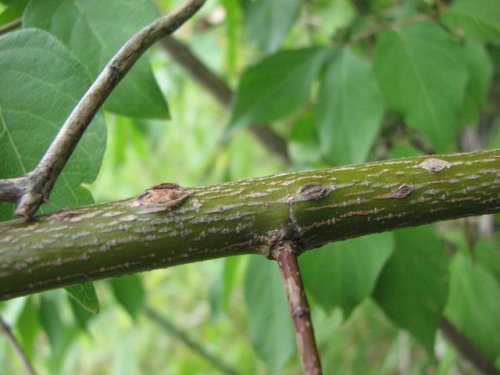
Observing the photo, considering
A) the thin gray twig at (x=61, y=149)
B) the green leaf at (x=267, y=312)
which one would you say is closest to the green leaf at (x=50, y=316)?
the green leaf at (x=267, y=312)

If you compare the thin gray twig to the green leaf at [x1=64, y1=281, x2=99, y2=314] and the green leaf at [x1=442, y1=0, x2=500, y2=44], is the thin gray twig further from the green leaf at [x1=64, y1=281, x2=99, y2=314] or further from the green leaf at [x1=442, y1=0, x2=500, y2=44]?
the green leaf at [x1=442, y1=0, x2=500, y2=44]

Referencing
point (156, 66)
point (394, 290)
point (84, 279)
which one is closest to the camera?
point (84, 279)

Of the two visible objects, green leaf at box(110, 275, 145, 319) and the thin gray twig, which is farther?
green leaf at box(110, 275, 145, 319)

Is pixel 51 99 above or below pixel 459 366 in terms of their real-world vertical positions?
above

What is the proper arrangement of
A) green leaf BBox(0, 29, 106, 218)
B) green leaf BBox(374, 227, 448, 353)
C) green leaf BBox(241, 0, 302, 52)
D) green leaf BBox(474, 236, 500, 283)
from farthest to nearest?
green leaf BBox(474, 236, 500, 283) < green leaf BBox(241, 0, 302, 52) < green leaf BBox(374, 227, 448, 353) < green leaf BBox(0, 29, 106, 218)

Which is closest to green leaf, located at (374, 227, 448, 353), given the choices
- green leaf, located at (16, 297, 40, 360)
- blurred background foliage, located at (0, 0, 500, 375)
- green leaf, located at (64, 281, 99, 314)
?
blurred background foliage, located at (0, 0, 500, 375)

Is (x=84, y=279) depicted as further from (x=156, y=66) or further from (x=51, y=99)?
(x=156, y=66)

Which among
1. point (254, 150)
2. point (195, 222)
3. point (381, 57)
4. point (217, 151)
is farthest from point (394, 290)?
point (254, 150)
